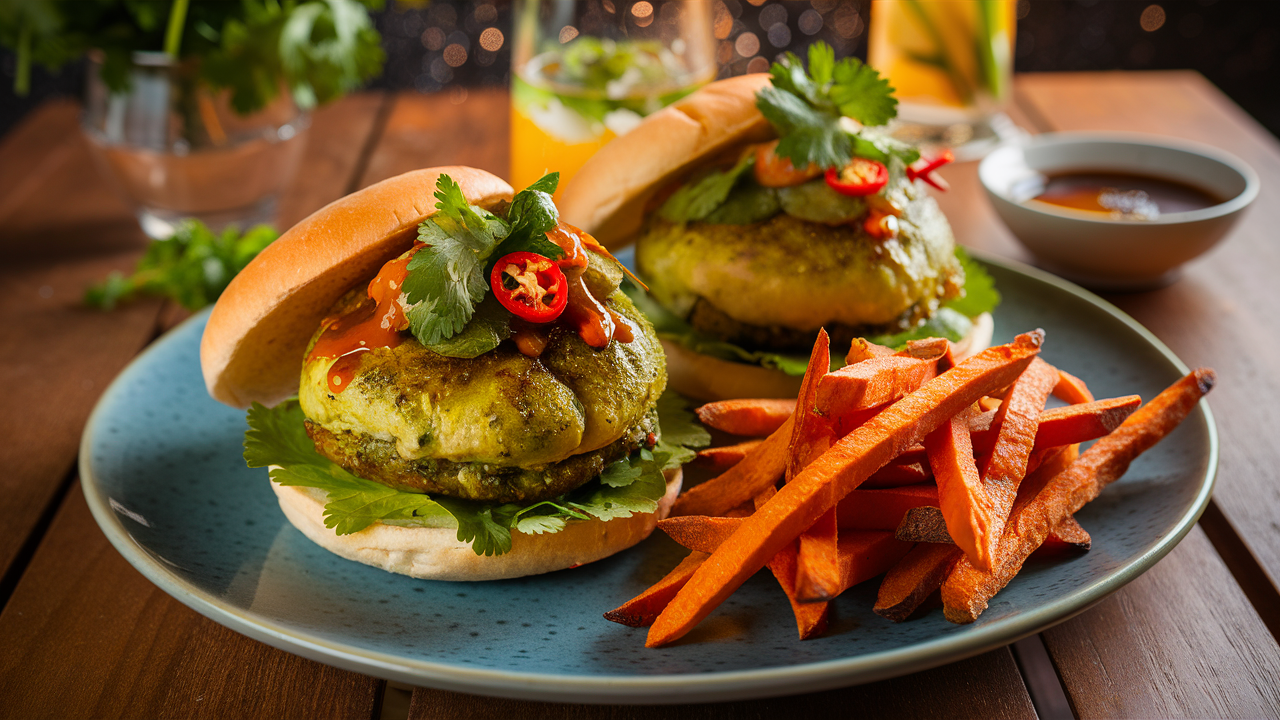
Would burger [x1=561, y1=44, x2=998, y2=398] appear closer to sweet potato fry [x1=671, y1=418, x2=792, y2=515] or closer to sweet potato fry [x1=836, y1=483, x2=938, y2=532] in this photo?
sweet potato fry [x1=671, y1=418, x2=792, y2=515]

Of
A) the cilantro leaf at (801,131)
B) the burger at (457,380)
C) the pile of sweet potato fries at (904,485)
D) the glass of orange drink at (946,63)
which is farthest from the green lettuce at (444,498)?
the glass of orange drink at (946,63)

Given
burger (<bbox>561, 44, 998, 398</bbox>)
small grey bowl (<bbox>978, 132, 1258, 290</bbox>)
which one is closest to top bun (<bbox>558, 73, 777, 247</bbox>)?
burger (<bbox>561, 44, 998, 398</bbox>)

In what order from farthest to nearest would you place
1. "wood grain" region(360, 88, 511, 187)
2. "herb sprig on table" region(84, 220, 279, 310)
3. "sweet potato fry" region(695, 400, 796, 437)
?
"wood grain" region(360, 88, 511, 187), "herb sprig on table" region(84, 220, 279, 310), "sweet potato fry" region(695, 400, 796, 437)

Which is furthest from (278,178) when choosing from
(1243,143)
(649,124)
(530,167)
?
(1243,143)

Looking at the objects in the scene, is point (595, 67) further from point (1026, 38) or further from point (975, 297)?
Result: point (1026, 38)

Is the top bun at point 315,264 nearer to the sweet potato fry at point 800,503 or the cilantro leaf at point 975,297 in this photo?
the sweet potato fry at point 800,503

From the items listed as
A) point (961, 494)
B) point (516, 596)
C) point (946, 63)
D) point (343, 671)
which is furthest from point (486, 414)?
point (946, 63)

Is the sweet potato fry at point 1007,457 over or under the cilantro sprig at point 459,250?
under

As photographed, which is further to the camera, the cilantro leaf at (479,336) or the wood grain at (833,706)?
the cilantro leaf at (479,336)
